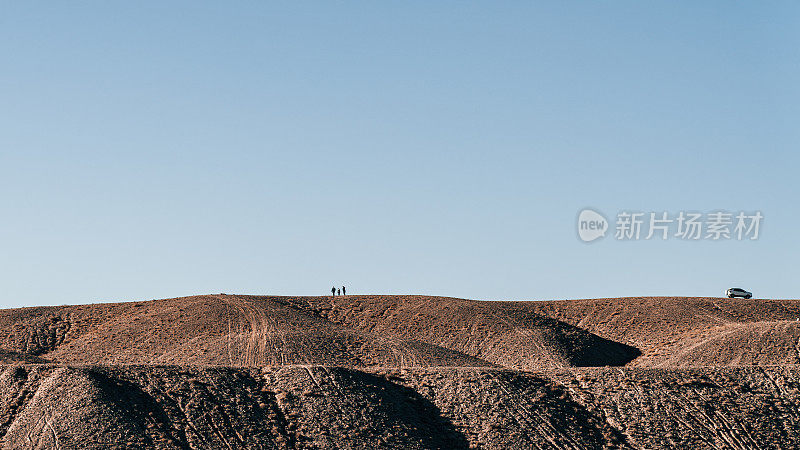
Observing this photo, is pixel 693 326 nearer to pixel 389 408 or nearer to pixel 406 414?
pixel 406 414

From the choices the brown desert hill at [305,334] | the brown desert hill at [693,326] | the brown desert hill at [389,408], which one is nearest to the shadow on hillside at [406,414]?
the brown desert hill at [389,408]

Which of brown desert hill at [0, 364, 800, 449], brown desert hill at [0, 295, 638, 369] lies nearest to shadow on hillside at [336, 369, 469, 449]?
brown desert hill at [0, 364, 800, 449]

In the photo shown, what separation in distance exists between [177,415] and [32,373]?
669cm

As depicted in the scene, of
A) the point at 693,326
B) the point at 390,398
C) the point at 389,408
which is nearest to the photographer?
the point at 389,408

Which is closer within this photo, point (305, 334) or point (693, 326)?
point (305, 334)

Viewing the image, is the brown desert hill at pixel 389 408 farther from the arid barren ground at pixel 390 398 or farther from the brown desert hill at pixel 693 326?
the brown desert hill at pixel 693 326

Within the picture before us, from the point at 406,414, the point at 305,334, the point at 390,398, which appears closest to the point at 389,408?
the point at 406,414

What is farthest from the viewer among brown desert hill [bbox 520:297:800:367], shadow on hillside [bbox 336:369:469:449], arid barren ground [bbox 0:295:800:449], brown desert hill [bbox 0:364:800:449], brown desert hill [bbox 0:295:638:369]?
brown desert hill [bbox 520:297:800:367]

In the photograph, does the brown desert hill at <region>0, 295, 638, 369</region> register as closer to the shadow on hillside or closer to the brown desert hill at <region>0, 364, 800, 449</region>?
the shadow on hillside

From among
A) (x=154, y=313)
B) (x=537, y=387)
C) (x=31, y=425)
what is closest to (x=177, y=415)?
(x=31, y=425)

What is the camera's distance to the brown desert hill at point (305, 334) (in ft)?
186

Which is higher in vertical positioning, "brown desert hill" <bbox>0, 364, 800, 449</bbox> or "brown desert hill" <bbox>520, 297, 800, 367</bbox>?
"brown desert hill" <bbox>520, 297, 800, 367</bbox>

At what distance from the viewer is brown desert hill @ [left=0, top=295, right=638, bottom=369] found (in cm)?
5669

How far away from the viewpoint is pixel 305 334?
193ft
